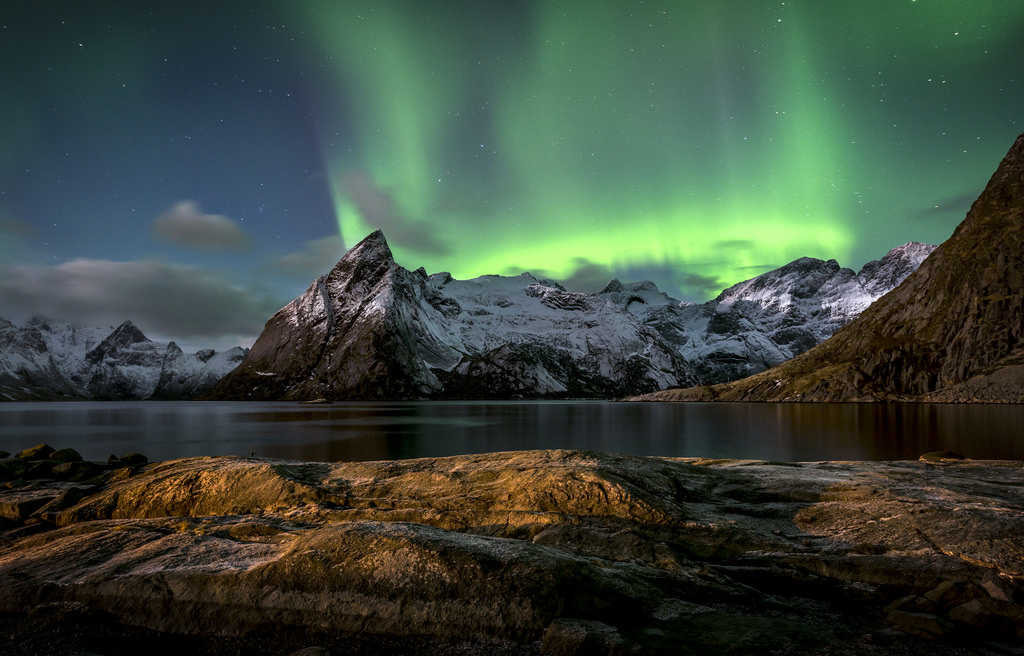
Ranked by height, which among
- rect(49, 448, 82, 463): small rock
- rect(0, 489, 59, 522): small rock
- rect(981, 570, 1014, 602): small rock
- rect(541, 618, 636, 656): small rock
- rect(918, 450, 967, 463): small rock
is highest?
rect(981, 570, 1014, 602): small rock

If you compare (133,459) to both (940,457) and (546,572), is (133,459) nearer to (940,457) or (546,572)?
(546,572)

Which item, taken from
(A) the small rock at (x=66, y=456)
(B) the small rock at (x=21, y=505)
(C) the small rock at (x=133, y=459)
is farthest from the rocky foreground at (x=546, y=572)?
(A) the small rock at (x=66, y=456)

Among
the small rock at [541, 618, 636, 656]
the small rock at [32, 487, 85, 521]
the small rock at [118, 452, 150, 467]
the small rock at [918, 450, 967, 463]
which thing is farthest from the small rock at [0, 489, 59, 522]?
the small rock at [918, 450, 967, 463]

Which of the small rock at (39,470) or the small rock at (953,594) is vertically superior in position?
the small rock at (953,594)

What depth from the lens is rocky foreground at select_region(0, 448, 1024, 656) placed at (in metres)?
8.12

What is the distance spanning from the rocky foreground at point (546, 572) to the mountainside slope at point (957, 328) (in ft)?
563

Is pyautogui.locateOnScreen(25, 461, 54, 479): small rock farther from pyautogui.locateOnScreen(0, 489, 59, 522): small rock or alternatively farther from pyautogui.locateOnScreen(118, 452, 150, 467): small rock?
pyautogui.locateOnScreen(0, 489, 59, 522): small rock

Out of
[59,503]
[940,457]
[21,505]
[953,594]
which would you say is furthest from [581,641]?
[940,457]

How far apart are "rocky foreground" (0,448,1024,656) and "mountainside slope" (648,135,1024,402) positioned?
171712mm

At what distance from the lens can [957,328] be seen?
528 feet

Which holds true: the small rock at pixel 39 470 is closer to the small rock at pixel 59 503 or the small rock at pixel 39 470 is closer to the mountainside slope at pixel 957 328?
the small rock at pixel 59 503

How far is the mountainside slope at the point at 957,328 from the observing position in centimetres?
14962

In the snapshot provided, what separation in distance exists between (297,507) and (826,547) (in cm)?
1331

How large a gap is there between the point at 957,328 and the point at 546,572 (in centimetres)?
20483
